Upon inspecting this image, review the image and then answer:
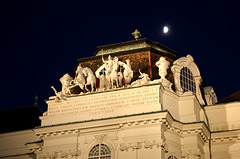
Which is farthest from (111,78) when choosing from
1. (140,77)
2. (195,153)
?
(195,153)

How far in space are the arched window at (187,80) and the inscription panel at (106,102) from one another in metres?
4.81

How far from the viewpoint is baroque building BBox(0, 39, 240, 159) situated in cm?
3359

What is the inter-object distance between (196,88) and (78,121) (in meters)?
10.1

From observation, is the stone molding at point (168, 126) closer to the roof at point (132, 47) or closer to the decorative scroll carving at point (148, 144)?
the decorative scroll carving at point (148, 144)

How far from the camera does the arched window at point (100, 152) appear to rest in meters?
34.0

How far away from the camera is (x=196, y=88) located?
130 feet

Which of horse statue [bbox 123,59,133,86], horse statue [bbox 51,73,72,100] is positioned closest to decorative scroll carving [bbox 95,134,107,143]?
horse statue [bbox 51,73,72,100]

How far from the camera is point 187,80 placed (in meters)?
39.4

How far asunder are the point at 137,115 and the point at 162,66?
5.19 metres

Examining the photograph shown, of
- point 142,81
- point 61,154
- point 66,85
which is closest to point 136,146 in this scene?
point 142,81

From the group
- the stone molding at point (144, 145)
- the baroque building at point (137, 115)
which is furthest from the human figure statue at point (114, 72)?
the stone molding at point (144, 145)

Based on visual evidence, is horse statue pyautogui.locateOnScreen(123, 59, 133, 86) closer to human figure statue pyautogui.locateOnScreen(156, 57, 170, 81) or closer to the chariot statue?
the chariot statue

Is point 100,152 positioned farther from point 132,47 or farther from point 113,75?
point 132,47

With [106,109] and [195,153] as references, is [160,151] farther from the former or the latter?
[106,109]
